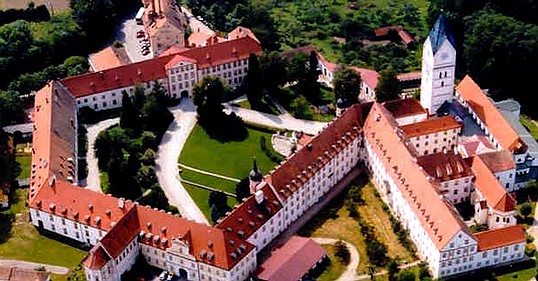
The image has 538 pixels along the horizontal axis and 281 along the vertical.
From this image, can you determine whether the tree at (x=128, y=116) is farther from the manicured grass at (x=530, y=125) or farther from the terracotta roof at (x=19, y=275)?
the manicured grass at (x=530, y=125)

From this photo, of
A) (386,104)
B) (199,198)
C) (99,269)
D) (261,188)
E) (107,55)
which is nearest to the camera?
(99,269)

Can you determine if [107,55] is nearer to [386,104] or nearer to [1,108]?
[1,108]

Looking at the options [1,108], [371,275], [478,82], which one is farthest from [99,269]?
[478,82]

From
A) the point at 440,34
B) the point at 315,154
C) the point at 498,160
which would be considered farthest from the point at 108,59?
the point at 498,160

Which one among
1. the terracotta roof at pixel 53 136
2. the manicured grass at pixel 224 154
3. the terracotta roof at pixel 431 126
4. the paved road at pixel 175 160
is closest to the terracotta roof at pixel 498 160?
the terracotta roof at pixel 431 126

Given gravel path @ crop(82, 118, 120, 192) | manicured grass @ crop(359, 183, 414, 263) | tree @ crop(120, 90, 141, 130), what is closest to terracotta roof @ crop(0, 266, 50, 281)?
gravel path @ crop(82, 118, 120, 192)

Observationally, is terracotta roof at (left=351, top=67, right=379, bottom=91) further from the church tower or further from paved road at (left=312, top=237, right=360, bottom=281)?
paved road at (left=312, top=237, right=360, bottom=281)

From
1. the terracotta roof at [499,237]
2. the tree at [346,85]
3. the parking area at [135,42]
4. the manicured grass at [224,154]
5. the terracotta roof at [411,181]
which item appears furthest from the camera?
the parking area at [135,42]
